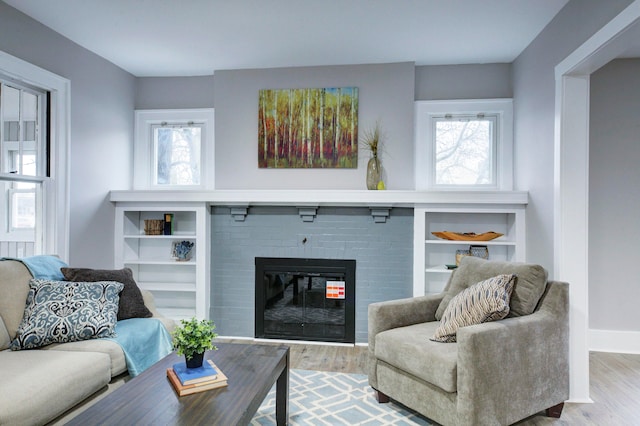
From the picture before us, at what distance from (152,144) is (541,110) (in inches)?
141

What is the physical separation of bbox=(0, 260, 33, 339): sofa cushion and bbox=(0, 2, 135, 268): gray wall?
96 cm

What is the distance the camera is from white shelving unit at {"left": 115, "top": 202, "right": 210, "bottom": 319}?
3967mm

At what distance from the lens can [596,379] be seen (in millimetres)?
3037

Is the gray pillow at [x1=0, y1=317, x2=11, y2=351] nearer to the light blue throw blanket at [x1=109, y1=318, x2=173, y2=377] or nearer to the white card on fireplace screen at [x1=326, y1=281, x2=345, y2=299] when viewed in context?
the light blue throw blanket at [x1=109, y1=318, x2=173, y2=377]

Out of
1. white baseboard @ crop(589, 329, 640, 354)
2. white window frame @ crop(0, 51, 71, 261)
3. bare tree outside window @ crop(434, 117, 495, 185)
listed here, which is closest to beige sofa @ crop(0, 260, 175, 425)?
white window frame @ crop(0, 51, 71, 261)

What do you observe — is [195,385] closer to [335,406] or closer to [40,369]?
[40,369]

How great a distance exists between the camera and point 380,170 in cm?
385

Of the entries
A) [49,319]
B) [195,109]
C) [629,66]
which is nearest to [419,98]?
[629,66]

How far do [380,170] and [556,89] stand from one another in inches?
59.6

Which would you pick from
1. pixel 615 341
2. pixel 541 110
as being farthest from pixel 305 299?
pixel 615 341

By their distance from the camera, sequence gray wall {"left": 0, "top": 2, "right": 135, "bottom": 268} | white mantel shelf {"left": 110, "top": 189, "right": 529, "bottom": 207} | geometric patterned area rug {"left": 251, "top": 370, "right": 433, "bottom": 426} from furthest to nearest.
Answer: white mantel shelf {"left": 110, "top": 189, "right": 529, "bottom": 207}, gray wall {"left": 0, "top": 2, "right": 135, "bottom": 268}, geometric patterned area rug {"left": 251, "top": 370, "right": 433, "bottom": 426}

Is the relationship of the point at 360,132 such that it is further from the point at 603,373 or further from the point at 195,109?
the point at 603,373

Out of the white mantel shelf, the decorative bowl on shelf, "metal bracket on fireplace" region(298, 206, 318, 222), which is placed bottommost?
the decorative bowl on shelf

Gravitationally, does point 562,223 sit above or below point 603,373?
above
